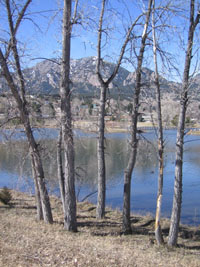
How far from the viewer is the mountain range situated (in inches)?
339

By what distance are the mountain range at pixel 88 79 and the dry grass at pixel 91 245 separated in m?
4.11

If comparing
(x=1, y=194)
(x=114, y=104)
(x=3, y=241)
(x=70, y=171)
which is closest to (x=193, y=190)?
(x=114, y=104)

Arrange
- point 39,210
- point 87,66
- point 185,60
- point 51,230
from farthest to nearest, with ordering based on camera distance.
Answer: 1. point 87,66
2. point 39,210
3. point 51,230
4. point 185,60

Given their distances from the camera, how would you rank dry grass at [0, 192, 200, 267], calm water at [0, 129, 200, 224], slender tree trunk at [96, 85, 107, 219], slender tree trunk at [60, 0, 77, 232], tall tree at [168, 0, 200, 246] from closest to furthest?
dry grass at [0, 192, 200, 267]
tall tree at [168, 0, 200, 246]
slender tree trunk at [60, 0, 77, 232]
slender tree trunk at [96, 85, 107, 219]
calm water at [0, 129, 200, 224]

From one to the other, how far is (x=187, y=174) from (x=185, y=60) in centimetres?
1732

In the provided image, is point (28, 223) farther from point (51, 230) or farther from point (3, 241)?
point (3, 241)

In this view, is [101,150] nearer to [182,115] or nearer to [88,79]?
[88,79]

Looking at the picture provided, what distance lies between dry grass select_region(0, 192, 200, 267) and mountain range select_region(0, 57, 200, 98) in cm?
411

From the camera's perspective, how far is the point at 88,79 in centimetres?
1133

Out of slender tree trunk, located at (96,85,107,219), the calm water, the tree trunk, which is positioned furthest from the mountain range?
the calm water

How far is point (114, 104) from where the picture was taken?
12062 millimetres

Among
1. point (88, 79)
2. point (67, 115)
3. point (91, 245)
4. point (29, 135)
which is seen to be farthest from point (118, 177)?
point (91, 245)

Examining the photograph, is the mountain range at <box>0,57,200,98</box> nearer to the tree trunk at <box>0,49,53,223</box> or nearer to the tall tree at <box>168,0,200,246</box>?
the tall tree at <box>168,0,200,246</box>

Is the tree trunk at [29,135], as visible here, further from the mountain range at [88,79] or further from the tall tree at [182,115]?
the tall tree at [182,115]
